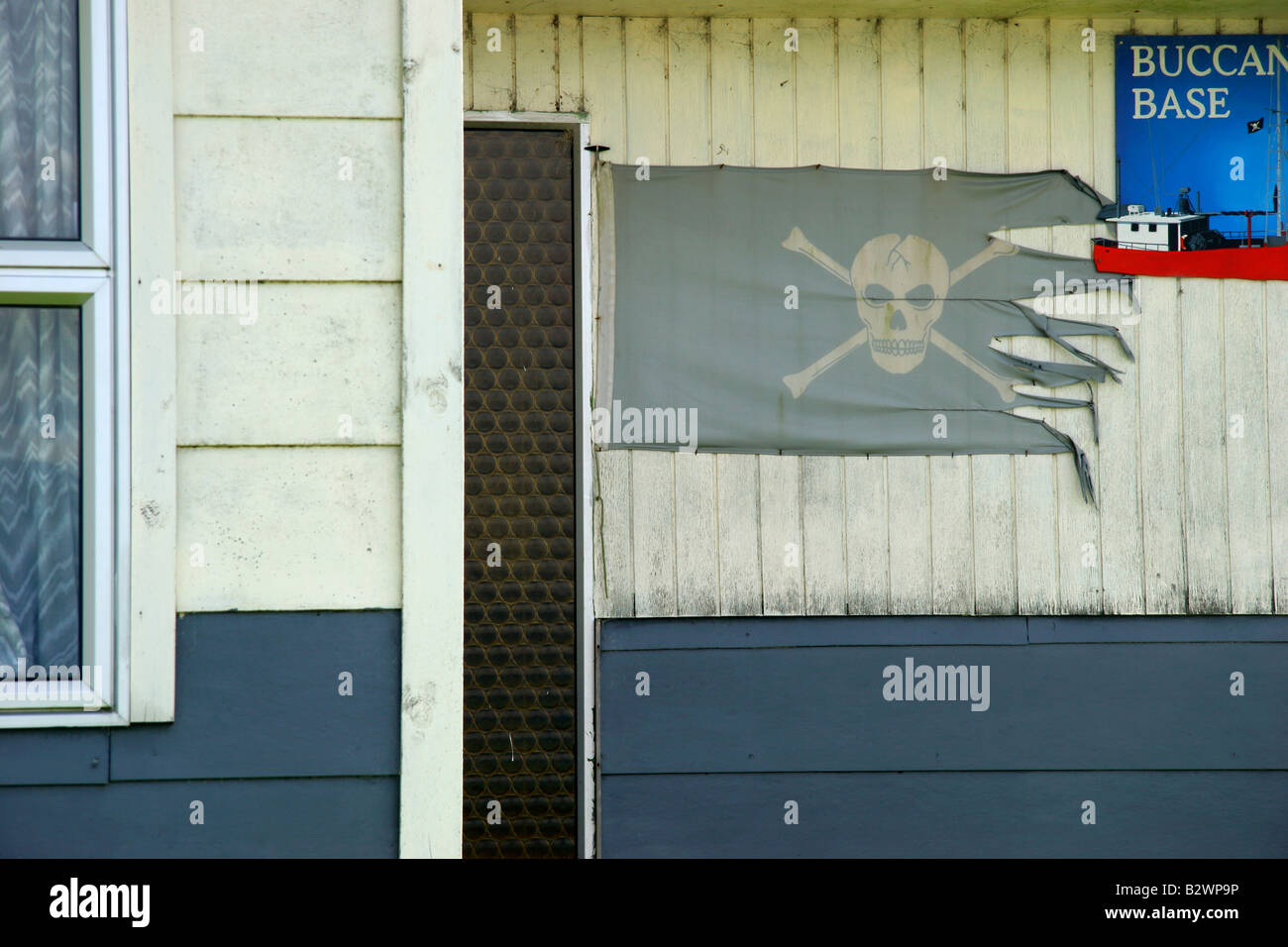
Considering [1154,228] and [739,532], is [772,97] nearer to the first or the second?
[1154,228]

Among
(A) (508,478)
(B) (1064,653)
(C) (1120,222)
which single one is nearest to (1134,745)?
(B) (1064,653)

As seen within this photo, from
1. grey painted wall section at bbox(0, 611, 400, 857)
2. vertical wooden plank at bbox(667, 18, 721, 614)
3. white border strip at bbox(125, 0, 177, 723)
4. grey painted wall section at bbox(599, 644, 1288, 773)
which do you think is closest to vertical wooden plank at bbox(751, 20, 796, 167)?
vertical wooden plank at bbox(667, 18, 721, 614)

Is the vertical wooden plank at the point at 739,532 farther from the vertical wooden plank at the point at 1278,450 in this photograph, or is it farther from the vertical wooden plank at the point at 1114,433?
the vertical wooden plank at the point at 1278,450

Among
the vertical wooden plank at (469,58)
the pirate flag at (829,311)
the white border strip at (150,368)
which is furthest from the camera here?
the pirate flag at (829,311)

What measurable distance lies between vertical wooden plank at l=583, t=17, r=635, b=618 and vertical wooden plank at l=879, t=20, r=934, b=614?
0.98 metres

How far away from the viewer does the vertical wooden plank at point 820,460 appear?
4293 mm

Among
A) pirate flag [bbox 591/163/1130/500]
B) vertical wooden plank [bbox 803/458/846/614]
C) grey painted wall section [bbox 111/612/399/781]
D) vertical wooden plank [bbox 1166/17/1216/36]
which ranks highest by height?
vertical wooden plank [bbox 1166/17/1216/36]

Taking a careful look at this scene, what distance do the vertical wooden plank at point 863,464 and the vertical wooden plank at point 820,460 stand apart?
3 centimetres

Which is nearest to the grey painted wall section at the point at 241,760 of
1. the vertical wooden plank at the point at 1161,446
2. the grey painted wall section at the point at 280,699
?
the grey painted wall section at the point at 280,699

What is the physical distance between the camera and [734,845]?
165 inches

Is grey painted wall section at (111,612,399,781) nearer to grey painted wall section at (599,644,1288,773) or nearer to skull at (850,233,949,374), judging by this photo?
grey painted wall section at (599,644,1288,773)

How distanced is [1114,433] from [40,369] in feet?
11.9

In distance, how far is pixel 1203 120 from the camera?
172 inches

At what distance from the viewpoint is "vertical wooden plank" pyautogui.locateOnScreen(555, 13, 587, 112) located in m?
4.23
